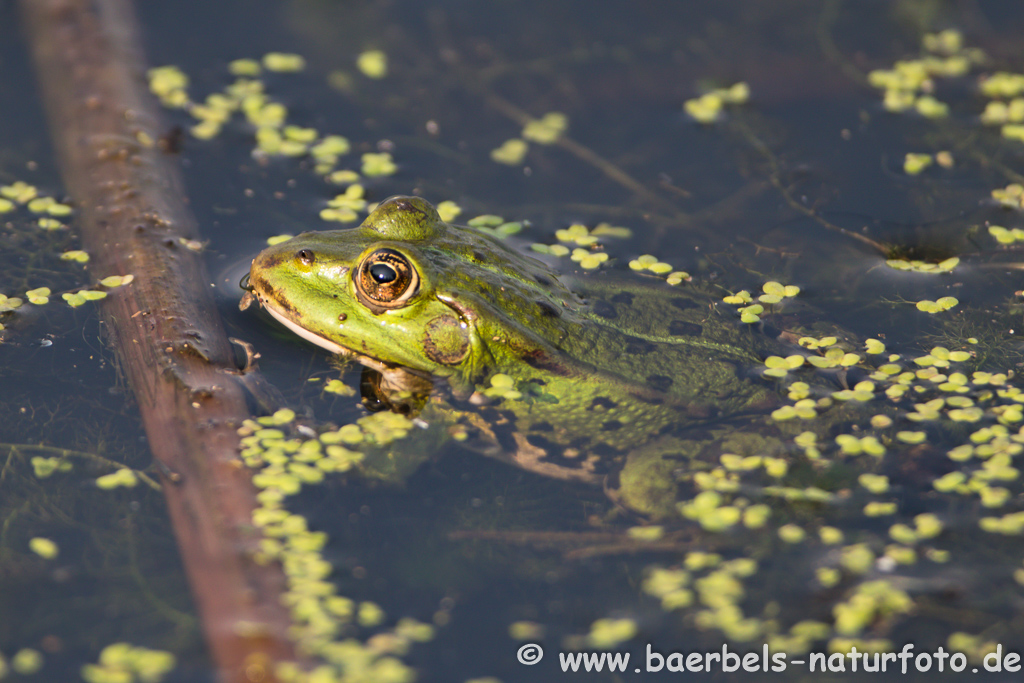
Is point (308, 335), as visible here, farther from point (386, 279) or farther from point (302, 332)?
point (386, 279)

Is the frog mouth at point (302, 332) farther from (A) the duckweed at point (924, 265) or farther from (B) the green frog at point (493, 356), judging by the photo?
(A) the duckweed at point (924, 265)

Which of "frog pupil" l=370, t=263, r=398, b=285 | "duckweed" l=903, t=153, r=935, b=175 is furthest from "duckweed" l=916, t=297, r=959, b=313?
"frog pupil" l=370, t=263, r=398, b=285

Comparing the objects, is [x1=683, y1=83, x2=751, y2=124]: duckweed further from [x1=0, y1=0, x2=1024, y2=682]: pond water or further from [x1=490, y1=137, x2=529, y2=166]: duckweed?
[x1=490, y1=137, x2=529, y2=166]: duckweed

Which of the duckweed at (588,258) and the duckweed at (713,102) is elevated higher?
the duckweed at (713,102)

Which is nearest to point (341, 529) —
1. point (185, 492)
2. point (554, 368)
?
point (185, 492)

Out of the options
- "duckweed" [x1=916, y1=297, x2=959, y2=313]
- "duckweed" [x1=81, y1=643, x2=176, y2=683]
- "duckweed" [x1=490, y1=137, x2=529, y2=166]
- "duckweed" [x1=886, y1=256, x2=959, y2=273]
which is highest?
"duckweed" [x1=490, y1=137, x2=529, y2=166]

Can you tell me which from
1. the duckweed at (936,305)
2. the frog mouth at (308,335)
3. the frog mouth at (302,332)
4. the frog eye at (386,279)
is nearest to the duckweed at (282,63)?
the frog mouth at (302,332)

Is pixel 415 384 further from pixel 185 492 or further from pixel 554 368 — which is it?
pixel 185 492
